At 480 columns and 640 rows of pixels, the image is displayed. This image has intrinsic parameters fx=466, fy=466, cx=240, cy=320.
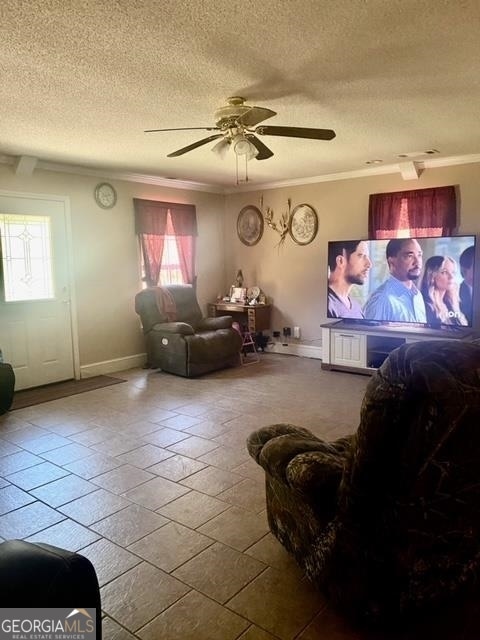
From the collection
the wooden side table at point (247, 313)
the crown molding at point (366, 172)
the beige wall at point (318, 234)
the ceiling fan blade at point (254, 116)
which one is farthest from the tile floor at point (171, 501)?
the crown molding at point (366, 172)

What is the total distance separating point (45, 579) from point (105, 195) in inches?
201

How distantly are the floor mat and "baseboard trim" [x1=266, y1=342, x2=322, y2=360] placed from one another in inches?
92.3

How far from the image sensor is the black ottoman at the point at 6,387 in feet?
13.4

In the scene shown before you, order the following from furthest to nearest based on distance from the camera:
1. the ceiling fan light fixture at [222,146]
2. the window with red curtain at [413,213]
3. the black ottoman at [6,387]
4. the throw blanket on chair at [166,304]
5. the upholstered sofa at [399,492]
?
the throw blanket on chair at [166,304]
the window with red curtain at [413,213]
the black ottoman at [6,387]
the ceiling fan light fixture at [222,146]
the upholstered sofa at [399,492]

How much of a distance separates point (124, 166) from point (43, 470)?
3.48m

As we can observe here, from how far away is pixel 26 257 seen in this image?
494cm

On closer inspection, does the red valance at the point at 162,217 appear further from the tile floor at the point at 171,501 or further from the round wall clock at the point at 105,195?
the tile floor at the point at 171,501

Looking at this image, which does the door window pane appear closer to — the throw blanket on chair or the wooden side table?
the throw blanket on chair

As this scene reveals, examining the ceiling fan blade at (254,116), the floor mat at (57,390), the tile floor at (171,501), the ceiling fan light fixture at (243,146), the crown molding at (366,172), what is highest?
the crown molding at (366,172)

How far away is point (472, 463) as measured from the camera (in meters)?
1.40

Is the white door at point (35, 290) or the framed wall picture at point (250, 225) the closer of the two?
the white door at point (35, 290)

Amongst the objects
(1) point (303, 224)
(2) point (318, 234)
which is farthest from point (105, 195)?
(2) point (318, 234)

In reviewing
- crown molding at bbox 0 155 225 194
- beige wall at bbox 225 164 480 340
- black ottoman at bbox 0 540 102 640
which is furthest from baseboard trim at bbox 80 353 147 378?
black ottoman at bbox 0 540 102 640

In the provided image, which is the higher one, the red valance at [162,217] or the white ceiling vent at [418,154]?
the white ceiling vent at [418,154]
